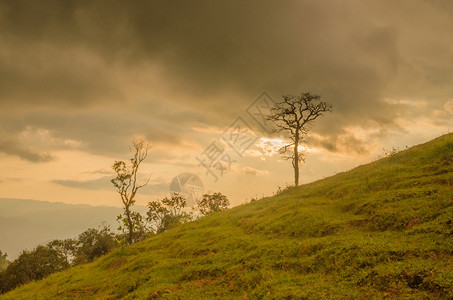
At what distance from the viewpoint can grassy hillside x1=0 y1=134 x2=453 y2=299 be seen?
938cm

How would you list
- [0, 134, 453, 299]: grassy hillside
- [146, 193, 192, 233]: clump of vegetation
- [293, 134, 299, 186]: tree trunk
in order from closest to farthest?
[0, 134, 453, 299]: grassy hillside < [293, 134, 299, 186]: tree trunk < [146, 193, 192, 233]: clump of vegetation

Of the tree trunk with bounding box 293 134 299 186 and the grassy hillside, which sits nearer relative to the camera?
the grassy hillside

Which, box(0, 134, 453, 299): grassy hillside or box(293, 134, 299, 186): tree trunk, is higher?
box(293, 134, 299, 186): tree trunk

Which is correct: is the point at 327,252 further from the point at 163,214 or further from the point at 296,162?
the point at 163,214

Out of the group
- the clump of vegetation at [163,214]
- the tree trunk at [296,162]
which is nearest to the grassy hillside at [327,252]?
the tree trunk at [296,162]

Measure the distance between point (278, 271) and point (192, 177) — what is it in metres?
71.2

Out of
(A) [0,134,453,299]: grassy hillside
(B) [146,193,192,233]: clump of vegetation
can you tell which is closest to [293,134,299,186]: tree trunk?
(A) [0,134,453,299]: grassy hillside

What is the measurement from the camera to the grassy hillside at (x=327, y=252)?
938 centimetres

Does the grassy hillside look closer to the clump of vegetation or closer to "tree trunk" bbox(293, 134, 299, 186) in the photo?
"tree trunk" bbox(293, 134, 299, 186)

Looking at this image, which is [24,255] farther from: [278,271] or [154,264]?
[278,271]

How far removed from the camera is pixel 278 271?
40.9 feet

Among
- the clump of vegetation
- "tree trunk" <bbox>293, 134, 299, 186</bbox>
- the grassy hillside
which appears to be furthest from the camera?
the clump of vegetation

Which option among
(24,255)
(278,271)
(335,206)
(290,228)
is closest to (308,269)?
(278,271)

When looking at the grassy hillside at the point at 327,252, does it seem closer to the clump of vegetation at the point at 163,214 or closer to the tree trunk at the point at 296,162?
the tree trunk at the point at 296,162
